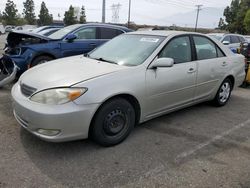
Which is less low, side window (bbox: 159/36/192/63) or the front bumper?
side window (bbox: 159/36/192/63)

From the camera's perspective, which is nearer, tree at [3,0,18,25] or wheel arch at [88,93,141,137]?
wheel arch at [88,93,141,137]

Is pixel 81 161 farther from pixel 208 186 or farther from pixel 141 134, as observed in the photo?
pixel 208 186

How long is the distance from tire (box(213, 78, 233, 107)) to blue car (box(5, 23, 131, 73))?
3854 mm

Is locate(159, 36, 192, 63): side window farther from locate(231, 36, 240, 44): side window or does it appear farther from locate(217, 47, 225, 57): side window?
locate(231, 36, 240, 44): side window

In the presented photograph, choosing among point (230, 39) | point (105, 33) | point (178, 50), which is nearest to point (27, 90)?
point (178, 50)

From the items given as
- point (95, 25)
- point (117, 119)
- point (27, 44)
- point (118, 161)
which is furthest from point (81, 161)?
point (95, 25)

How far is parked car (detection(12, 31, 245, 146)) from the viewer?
10.3 ft

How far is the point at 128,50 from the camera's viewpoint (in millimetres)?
4250

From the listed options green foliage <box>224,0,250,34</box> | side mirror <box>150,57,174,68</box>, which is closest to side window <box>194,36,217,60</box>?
side mirror <box>150,57,174,68</box>

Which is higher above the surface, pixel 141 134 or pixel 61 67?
pixel 61 67

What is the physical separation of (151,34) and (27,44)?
3838 mm

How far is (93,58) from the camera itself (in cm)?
441

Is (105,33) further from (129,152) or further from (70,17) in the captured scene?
(70,17)

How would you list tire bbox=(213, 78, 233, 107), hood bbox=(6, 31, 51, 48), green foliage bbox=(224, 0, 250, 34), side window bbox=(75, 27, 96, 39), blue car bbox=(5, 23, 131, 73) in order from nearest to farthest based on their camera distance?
tire bbox=(213, 78, 233, 107)
blue car bbox=(5, 23, 131, 73)
hood bbox=(6, 31, 51, 48)
side window bbox=(75, 27, 96, 39)
green foliage bbox=(224, 0, 250, 34)
